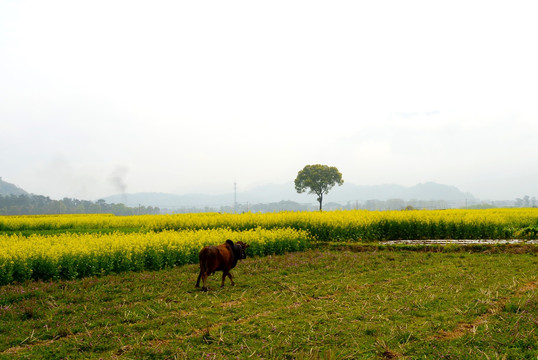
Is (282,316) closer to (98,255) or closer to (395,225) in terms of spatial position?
(98,255)

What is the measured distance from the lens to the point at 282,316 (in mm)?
7754

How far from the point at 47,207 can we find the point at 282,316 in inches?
7311

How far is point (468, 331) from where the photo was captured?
6703mm

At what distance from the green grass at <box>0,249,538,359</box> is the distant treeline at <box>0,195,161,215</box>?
161 metres

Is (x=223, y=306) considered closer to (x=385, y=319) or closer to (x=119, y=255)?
(x=385, y=319)

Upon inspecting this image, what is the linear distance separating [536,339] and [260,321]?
4.42 meters

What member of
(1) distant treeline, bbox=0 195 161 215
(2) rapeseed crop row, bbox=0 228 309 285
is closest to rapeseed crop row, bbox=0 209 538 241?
(2) rapeseed crop row, bbox=0 228 309 285

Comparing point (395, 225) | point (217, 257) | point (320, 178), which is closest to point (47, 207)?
point (320, 178)

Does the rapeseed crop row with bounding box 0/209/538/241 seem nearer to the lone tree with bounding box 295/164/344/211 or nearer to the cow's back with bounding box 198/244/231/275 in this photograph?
the cow's back with bounding box 198/244/231/275

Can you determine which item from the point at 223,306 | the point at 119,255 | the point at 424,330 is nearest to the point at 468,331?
the point at 424,330

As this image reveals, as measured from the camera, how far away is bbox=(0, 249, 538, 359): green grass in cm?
611

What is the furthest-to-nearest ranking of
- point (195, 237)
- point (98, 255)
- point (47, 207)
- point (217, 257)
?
point (47, 207)
point (195, 237)
point (98, 255)
point (217, 257)

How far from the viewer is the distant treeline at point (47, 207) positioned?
160750 millimetres

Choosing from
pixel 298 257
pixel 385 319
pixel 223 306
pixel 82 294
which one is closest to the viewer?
pixel 385 319
